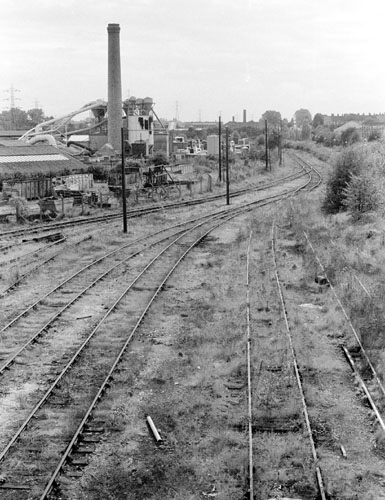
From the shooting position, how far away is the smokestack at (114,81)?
254 feet

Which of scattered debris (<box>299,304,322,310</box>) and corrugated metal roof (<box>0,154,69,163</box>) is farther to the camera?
corrugated metal roof (<box>0,154,69,163</box>)

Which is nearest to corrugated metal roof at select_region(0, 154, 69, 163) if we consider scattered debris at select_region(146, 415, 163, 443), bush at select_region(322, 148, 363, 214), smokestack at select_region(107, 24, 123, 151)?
smokestack at select_region(107, 24, 123, 151)

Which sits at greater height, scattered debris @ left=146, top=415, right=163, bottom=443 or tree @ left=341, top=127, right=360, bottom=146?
tree @ left=341, top=127, right=360, bottom=146

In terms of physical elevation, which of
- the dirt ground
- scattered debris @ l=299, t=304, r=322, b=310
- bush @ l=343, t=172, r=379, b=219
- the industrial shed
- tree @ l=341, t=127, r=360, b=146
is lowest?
the dirt ground

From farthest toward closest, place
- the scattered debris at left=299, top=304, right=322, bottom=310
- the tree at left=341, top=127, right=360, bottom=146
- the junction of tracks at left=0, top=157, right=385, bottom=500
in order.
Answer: the tree at left=341, top=127, right=360, bottom=146 < the scattered debris at left=299, top=304, right=322, bottom=310 < the junction of tracks at left=0, top=157, right=385, bottom=500

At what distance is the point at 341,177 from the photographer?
1304 inches

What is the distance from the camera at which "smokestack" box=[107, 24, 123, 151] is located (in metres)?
77.6

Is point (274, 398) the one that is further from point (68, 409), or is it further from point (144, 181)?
point (144, 181)

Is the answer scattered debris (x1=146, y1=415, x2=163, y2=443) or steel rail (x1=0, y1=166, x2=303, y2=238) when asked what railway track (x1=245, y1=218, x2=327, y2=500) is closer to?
scattered debris (x1=146, y1=415, x2=163, y2=443)

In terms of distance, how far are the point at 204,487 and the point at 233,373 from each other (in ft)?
13.4

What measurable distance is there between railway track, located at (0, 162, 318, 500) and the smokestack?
2458 inches

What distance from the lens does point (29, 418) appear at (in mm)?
10258

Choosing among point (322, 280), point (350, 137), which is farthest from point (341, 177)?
point (350, 137)

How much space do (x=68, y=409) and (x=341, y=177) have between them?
82.6 feet
